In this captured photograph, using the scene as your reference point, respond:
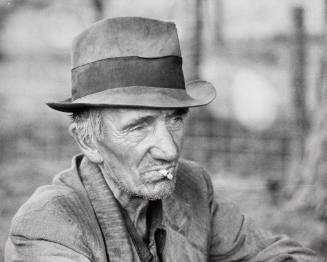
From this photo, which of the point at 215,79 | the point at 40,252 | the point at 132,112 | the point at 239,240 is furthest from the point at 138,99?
the point at 215,79

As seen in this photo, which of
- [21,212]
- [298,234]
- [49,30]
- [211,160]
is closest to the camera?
[21,212]

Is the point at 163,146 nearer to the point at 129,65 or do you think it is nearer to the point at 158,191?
the point at 158,191

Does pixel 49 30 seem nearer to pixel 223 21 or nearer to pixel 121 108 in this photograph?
pixel 223 21

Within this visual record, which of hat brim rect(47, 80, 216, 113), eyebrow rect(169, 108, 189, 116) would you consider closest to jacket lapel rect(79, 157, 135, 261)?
hat brim rect(47, 80, 216, 113)

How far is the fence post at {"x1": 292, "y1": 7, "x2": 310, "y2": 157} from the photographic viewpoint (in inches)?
329

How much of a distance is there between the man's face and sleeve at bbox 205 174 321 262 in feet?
1.92

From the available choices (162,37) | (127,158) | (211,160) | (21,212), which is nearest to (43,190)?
(21,212)

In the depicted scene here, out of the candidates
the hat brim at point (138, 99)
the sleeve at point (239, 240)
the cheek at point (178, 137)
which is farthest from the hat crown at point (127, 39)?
the sleeve at point (239, 240)

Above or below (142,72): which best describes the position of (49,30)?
above

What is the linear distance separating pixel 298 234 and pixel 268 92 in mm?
3277

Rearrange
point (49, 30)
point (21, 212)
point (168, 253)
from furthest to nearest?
point (49, 30)
point (168, 253)
point (21, 212)

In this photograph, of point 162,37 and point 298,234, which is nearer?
point 162,37

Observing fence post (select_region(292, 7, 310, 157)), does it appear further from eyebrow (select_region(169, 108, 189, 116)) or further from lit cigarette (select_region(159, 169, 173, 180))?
lit cigarette (select_region(159, 169, 173, 180))

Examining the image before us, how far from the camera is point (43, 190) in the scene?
2.96m
